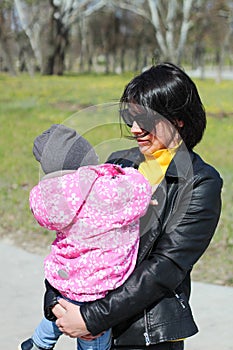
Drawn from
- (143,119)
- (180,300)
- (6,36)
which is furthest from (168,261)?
(6,36)

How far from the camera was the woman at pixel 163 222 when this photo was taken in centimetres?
161

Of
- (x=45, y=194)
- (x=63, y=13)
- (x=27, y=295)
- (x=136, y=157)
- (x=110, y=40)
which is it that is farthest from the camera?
(x=110, y=40)

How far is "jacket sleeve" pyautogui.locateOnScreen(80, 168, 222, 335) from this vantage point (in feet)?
5.25

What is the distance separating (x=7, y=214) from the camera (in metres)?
5.63

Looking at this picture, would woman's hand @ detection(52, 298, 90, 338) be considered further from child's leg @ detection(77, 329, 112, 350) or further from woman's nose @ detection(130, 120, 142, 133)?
woman's nose @ detection(130, 120, 142, 133)

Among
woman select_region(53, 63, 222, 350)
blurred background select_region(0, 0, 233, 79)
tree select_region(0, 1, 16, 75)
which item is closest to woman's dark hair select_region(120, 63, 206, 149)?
woman select_region(53, 63, 222, 350)

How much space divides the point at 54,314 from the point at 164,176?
→ 0.46 m

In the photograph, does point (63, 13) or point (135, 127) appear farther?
point (63, 13)

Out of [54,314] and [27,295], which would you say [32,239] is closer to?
[27,295]

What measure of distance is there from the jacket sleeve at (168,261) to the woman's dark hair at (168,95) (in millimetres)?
161

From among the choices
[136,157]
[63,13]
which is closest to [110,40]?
[63,13]

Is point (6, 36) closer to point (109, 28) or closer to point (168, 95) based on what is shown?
point (109, 28)

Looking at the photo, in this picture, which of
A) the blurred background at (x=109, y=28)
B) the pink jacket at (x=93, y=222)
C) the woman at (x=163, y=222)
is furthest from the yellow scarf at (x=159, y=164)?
the blurred background at (x=109, y=28)

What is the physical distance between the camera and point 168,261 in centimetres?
161
